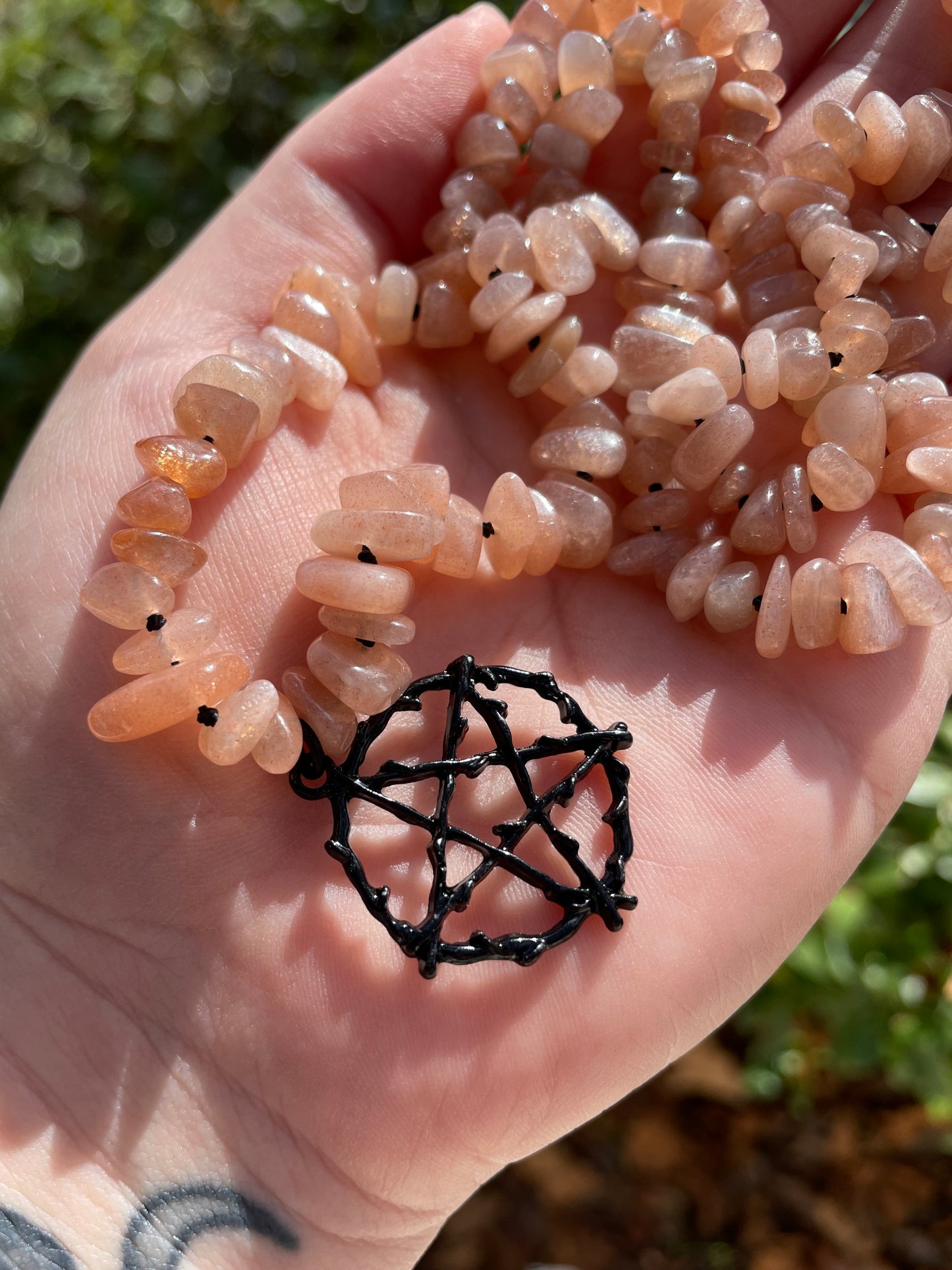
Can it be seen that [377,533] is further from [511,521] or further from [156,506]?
[156,506]

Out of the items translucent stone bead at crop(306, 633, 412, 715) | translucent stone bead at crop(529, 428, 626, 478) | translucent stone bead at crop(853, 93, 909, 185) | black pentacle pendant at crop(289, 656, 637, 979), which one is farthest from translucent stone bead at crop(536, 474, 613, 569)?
translucent stone bead at crop(853, 93, 909, 185)

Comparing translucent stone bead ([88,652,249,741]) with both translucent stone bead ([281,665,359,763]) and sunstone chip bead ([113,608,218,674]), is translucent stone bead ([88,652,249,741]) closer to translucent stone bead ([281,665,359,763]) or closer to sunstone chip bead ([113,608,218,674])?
sunstone chip bead ([113,608,218,674])

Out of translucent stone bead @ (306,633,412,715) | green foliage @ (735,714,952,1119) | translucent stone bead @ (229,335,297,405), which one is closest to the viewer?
translucent stone bead @ (306,633,412,715)

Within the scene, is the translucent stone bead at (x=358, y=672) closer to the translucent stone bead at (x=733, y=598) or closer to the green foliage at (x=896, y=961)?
the translucent stone bead at (x=733, y=598)

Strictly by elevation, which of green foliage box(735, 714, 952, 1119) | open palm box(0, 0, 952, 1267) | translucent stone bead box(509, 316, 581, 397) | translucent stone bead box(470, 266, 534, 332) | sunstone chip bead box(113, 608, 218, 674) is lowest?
green foliage box(735, 714, 952, 1119)

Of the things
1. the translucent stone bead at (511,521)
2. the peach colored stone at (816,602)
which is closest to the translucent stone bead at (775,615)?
the peach colored stone at (816,602)

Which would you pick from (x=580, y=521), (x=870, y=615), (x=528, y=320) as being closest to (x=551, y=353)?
(x=528, y=320)

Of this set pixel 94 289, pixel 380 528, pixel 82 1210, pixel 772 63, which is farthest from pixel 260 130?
pixel 82 1210
